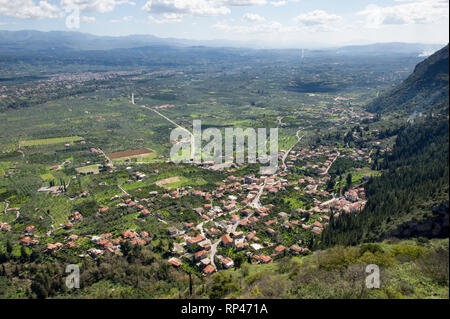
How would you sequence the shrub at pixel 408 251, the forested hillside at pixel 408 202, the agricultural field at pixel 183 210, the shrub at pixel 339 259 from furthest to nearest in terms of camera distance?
the forested hillside at pixel 408 202 → the agricultural field at pixel 183 210 → the shrub at pixel 339 259 → the shrub at pixel 408 251

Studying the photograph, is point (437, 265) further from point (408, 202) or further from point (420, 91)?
point (420, 91)

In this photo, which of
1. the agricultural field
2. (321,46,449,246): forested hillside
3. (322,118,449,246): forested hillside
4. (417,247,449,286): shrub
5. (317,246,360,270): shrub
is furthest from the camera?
(321,46,449,246): forested hillside

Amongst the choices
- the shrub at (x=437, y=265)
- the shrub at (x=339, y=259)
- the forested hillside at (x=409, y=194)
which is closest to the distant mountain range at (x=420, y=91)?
the forested hillside at (x=409, y=194)

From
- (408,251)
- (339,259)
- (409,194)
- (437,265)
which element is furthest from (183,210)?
(437,265)

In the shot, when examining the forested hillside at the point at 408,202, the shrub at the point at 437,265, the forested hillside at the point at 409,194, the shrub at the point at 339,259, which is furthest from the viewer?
the forested hillside at the point at 409,194

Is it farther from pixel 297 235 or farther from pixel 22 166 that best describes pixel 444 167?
pixel 22 166

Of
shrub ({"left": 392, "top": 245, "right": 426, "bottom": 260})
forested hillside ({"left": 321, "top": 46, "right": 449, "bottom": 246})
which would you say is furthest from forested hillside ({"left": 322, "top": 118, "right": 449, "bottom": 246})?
shrub ({"left": 392, "top": 245, "right": 426, "bottom": 260})

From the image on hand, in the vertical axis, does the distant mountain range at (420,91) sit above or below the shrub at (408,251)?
above

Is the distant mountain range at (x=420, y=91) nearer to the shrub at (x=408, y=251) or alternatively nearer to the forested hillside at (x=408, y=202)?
the forested hillside at (x=408, y=202)

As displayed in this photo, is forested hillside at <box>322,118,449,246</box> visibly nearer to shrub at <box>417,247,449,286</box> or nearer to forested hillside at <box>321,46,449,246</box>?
forested hillside at <box>321,46,449,246</box>

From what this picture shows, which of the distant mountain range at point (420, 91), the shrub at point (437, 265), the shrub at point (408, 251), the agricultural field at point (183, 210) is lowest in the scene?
the agricultural field at point (183, 210)
